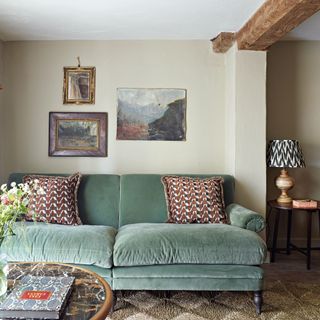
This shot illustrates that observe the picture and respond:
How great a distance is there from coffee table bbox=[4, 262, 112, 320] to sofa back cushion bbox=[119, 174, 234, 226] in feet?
4.06

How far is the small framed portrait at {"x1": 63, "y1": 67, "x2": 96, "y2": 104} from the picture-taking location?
3703mm

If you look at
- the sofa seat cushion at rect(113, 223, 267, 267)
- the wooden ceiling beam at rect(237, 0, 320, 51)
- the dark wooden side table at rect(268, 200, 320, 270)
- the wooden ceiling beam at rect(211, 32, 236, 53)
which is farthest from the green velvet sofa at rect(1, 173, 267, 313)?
the wooden ceiling beam at rect(211, 32, 236, 53)

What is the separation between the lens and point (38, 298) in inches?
56.2

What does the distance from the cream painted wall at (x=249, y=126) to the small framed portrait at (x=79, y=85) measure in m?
1.49

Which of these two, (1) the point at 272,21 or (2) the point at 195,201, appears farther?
(2) the point at 195,201

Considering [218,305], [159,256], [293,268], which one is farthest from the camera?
[293,268]

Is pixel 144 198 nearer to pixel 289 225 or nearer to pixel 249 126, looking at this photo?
pixel 249 126

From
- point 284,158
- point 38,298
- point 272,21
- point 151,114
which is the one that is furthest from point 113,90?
point 38,298

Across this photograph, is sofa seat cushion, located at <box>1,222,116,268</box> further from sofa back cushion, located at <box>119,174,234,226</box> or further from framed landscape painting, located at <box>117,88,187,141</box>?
framed landscape painting, located at <box>117,88,187,141</box>

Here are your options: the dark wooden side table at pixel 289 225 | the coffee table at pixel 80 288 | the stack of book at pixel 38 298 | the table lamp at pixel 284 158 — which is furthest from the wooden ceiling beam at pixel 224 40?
the stack of book at pixel 38 298

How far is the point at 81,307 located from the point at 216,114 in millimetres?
2724

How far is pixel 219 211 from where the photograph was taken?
294 cm

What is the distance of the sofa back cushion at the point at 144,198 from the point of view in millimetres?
3090

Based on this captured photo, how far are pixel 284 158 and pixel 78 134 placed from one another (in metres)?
2.11
